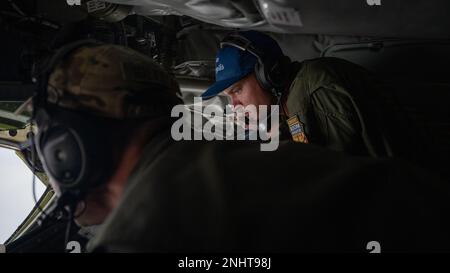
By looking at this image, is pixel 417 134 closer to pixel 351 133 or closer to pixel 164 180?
pixel 351 133

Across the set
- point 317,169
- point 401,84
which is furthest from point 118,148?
point 401,84

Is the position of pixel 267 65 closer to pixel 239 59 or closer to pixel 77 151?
pixel 239 59

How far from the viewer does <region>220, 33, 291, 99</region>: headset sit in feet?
4.15

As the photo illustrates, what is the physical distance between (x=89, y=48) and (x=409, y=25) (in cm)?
82

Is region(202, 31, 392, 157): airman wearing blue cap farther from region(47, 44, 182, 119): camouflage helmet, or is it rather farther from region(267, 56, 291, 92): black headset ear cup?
region(47, 44, 182, 119): camouflage helmet

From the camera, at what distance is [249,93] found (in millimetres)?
1391

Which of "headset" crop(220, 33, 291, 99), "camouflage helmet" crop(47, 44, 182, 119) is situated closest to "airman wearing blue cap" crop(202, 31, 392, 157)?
"headset" crop(220, 33, 291, 99)

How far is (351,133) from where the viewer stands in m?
1.10

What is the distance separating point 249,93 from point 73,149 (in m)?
0.89

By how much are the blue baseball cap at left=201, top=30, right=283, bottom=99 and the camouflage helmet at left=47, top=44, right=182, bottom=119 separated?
0.70 metres

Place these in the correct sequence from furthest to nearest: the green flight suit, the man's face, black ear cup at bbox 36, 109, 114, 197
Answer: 1. the man's face
2. the green flight suit
3. black ear cup at bbox 36, 109, 114, 197

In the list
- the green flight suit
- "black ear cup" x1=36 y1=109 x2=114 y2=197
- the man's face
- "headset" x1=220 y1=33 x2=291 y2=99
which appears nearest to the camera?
"black ear cup" x1=36 y1=109 x2=114 y2=197

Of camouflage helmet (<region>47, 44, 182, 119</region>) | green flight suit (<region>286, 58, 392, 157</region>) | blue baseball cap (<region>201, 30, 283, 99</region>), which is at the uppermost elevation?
blue baseball cap (<region>201, 30, 283, 99</region>)

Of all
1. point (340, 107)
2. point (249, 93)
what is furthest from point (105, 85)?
point (249, 93)
